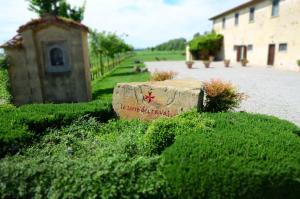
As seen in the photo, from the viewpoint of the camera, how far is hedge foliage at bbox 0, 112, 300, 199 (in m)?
3.62

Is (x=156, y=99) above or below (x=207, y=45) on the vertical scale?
below

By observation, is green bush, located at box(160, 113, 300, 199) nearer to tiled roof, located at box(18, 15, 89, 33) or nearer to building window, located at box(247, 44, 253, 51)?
tiled roof, located at box(18, 15, 89, 33)

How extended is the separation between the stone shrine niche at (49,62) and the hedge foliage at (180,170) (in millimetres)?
7348

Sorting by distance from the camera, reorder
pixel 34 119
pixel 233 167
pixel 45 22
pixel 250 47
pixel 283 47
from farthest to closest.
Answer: pixel 250 47, pixel 283 47, pixel 45 22, pixel 34 119, pixel 233 167

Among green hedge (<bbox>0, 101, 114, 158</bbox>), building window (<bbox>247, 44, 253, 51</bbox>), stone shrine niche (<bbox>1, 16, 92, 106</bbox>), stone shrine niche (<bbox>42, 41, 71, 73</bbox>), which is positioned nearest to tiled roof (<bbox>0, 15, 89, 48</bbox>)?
stone shrine niche (<bbox>1, 16, 92, 106</bbox>)

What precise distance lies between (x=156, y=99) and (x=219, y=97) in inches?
59.6

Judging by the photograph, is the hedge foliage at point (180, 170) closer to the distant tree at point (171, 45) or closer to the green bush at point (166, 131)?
the green bush at point (166, 131)

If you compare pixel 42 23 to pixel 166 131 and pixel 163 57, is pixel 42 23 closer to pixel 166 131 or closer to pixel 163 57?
pixel 166 131

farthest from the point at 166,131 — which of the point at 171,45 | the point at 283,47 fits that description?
the point at 171,45

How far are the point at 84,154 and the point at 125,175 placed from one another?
124 cm

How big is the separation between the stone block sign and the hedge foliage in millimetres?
1392

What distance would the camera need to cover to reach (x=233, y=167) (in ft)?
12.0

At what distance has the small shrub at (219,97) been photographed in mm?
6461

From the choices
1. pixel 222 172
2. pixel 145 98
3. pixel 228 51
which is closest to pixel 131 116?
pixel 145 98
